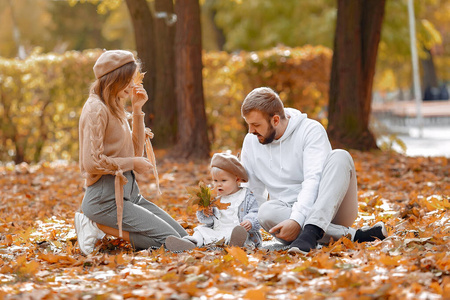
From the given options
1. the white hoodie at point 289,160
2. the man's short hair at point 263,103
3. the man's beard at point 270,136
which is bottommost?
the white hoodie at point 289,160

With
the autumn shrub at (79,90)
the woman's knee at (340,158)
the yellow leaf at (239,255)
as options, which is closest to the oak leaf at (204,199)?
the yellow leaf at (239,255)

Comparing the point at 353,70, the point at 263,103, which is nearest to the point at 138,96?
the point at 263,103

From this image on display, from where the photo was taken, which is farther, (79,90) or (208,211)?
(79,90)

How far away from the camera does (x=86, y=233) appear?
4684mm

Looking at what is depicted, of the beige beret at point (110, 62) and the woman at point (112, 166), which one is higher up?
the beige beret at point (110, 62)

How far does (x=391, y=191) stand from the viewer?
743 cm

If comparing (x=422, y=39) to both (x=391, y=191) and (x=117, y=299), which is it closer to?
(x=391, y=191)

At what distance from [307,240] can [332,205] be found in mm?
319

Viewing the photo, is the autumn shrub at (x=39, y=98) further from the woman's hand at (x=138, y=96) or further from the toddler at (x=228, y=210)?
the toddler at (x=228, y=210)

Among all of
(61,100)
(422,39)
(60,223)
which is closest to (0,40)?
(422,39)

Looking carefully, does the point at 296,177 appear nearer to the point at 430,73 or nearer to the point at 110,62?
the point at 110,62

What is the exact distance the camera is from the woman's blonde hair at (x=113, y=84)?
4629 millimetres

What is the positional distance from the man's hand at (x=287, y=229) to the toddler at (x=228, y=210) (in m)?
0.31

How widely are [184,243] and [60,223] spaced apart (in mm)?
2091
